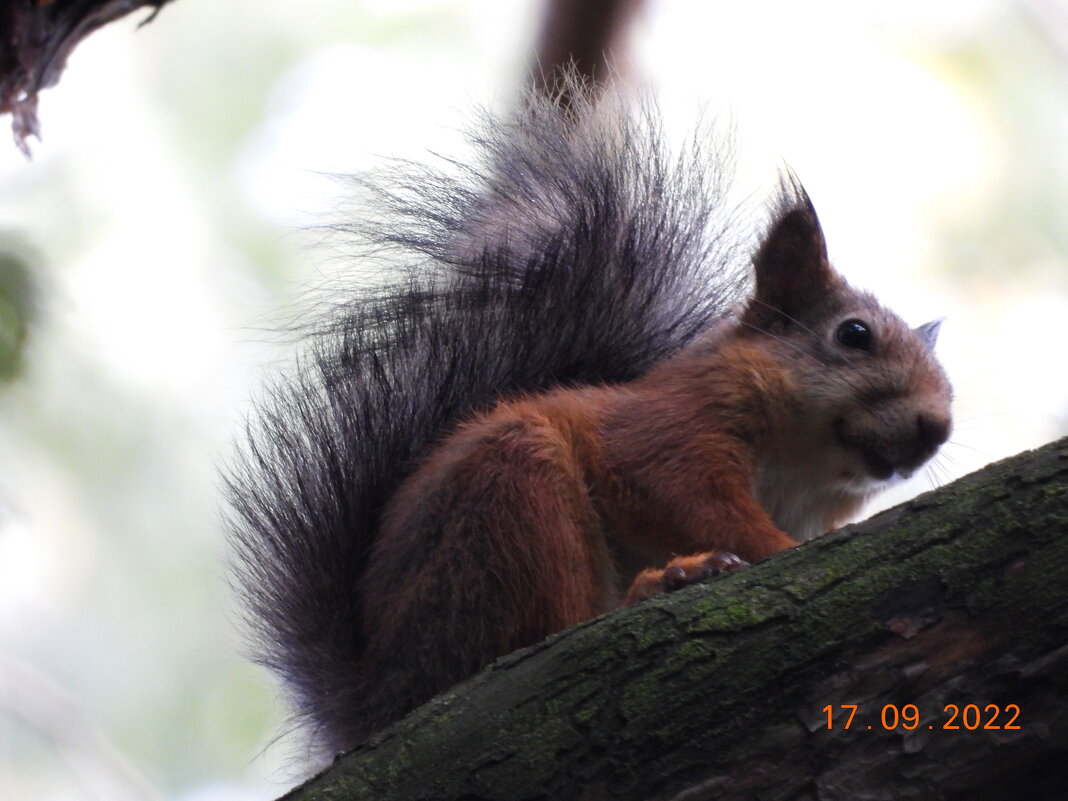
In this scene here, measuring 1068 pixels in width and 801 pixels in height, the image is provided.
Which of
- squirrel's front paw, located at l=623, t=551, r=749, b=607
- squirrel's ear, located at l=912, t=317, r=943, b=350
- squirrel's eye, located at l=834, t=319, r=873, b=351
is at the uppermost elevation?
squirrel's ear, located at l=912, t=317, r=943, b=350

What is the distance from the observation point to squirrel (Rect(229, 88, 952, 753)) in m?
→ 1.85

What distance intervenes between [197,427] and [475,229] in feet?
5.60

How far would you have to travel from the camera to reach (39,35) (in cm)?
137

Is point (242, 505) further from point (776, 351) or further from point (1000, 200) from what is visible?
point (1000, 200)

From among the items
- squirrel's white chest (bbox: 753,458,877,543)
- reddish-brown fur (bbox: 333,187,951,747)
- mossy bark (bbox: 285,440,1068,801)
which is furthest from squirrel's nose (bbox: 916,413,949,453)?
mossy bark (bbox: 285,440,1068,801)

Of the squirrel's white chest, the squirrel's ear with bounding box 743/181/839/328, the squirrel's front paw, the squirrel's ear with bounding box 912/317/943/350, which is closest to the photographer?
the squirrel's front paw

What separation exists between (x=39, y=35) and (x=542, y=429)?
3.21 ft

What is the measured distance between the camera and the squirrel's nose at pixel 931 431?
1985 mm

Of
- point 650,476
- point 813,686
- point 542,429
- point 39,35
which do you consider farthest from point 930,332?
point 39,35

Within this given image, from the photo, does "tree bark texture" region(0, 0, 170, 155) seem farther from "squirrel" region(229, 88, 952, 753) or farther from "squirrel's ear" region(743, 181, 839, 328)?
"squirrel's ear" region(743, 181, 839, 328)

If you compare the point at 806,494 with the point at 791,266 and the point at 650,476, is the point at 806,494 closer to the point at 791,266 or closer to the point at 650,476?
the point at 650,476

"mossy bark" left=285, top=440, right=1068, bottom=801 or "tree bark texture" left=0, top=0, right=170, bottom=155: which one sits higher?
"tree bark texture" left=0, top=0, right=170, bottom=155
